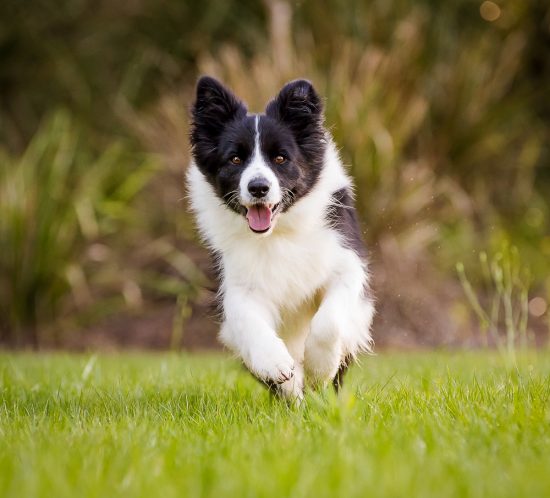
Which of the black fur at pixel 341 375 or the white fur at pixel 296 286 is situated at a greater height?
the white fur at pixel 296 286

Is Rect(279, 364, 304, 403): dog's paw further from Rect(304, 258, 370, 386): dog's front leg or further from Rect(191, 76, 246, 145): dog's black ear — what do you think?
Rect(191, 76, 246, 145): dog's black ear

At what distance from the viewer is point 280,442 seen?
287cm

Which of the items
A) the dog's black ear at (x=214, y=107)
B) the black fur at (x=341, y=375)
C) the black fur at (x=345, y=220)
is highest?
the dog's black ear at (x=214, y=107)

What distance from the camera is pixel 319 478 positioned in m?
2.40

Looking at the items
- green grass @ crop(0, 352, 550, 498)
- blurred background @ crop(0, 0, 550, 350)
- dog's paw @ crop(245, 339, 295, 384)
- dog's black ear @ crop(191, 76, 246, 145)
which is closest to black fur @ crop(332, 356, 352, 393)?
green grass @ crop(0, 352, 550, 498)

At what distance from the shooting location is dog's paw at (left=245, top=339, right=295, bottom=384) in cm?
382

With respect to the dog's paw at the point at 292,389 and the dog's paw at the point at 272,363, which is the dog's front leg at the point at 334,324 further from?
Answer: the dog's paw at the point at 272,363

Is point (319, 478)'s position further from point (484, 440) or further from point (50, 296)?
point (50, 296)

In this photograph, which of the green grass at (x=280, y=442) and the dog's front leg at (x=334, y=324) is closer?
the green grass at (x=280, y=442)

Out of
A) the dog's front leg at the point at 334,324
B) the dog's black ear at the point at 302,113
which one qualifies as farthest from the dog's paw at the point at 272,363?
the dog's black ear at the point at 302,113

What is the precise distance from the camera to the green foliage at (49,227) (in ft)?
29.2

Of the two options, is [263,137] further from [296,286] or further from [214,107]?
[296,286]

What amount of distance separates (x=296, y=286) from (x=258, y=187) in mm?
519

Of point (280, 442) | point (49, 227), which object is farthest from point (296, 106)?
point (49, 227)
